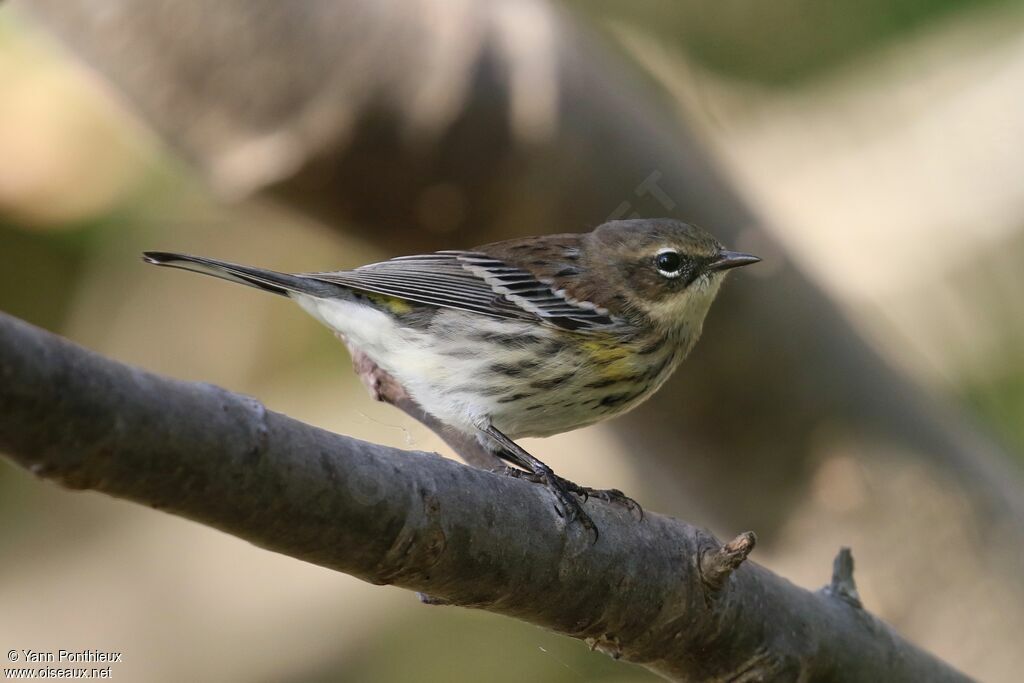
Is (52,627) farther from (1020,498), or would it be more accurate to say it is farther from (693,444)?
(1020,498)

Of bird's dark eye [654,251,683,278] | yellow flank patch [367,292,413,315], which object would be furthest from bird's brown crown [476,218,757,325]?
yellow flank patch [367,292,413,315]

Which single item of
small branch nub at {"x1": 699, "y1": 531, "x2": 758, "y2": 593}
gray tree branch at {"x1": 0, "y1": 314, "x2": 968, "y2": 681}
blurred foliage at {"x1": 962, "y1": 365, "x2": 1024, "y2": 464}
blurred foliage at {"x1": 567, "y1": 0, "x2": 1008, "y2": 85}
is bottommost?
gray tree branch at {"x1": 0, "y1": 314, "x2": 968, "y2": 681}

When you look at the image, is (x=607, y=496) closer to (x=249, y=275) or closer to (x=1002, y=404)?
(x=249, y=275)

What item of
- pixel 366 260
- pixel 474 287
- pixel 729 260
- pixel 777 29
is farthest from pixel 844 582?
pixel 777 29

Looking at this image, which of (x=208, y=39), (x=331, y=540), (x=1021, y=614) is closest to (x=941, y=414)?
(x=1021, y=614)

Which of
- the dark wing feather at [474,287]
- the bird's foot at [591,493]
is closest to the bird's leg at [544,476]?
the bird's foot at [591,493]

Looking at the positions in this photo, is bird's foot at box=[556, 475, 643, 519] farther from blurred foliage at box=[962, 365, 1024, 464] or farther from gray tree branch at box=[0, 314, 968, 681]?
blurred foliage at box=[962, 365, 1024, 464]
